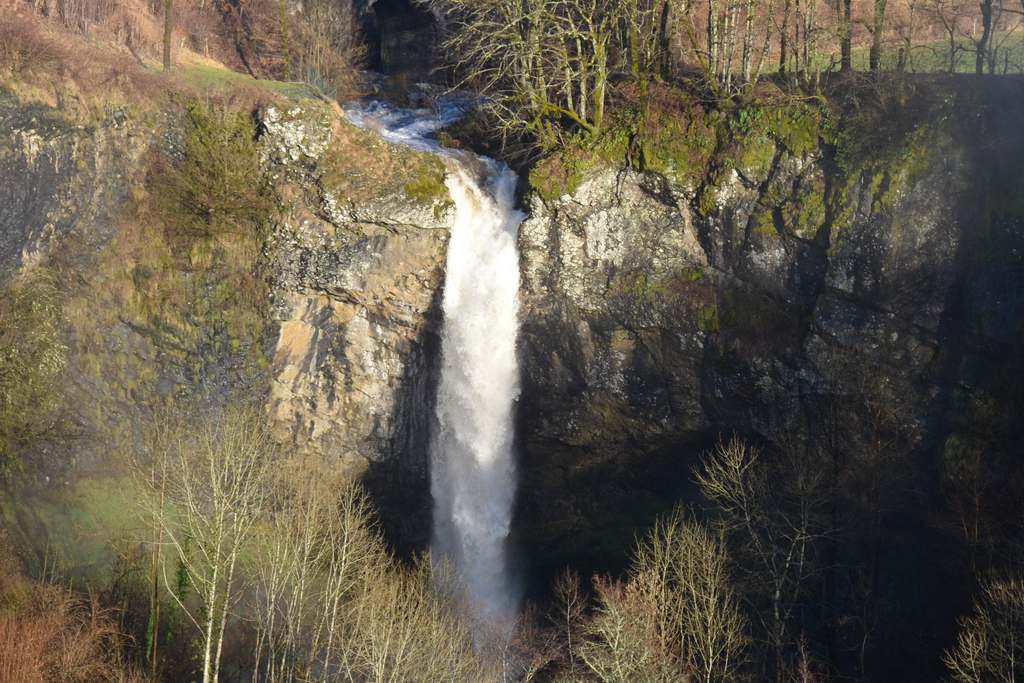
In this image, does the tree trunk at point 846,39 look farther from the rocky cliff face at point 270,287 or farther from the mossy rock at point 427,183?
the rocky cliff face at point 270,287

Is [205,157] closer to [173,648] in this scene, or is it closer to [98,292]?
[98,292]

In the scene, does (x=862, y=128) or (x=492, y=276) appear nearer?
(x=862, y=128)

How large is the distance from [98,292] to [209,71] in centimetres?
1145

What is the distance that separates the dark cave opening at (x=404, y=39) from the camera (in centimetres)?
3903

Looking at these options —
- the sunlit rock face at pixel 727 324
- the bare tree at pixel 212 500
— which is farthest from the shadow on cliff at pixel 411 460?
the bare tree at pixel 212 500

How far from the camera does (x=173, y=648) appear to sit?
2445 centimetres

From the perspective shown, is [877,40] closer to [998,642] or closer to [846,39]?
[846,39]

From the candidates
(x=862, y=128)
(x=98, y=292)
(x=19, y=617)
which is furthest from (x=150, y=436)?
(x=862, y=128)

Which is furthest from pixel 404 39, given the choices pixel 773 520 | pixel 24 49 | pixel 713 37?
pixel 773 520

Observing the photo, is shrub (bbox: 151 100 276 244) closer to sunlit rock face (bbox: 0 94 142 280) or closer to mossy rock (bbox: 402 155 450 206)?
sunlit rock face (bbox: 0 94 142 280)

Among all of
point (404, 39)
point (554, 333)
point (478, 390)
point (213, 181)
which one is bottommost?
point (478, 390)

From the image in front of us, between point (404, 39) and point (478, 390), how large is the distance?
1811cm

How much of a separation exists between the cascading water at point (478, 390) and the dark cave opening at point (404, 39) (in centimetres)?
1117

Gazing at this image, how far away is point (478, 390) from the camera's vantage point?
94.5ft
